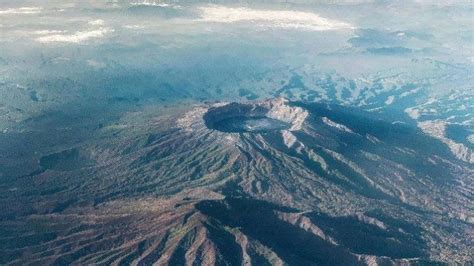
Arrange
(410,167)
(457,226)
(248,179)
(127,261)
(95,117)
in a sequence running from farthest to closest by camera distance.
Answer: (95,117), (410,167), (248,179), (457,226), (127,261)

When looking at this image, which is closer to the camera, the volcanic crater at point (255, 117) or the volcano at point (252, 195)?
the volcano at point (252, 195)

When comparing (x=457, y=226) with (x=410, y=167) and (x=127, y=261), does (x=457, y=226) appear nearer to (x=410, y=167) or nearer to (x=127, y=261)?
(x=410, y=167)

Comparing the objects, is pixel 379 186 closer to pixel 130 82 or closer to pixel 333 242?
pixel 333 242

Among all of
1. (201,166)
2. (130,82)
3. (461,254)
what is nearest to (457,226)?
(461,254)

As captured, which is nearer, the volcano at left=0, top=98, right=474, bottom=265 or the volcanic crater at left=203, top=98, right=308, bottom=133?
the volcano at left=0, top=98, right=474, bottom=265

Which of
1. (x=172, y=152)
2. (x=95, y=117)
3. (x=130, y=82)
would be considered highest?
(x=172, y=152)

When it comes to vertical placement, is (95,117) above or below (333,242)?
below

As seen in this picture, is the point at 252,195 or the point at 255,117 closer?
the point at 252,195

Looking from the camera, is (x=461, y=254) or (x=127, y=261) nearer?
(x=127, y=261)

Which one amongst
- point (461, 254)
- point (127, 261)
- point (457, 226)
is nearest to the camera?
point (127, 261)
